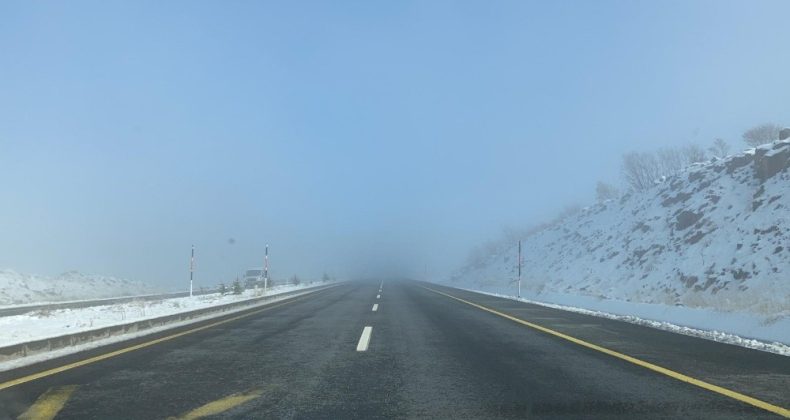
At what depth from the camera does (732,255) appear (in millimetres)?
27094

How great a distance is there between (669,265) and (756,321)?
884 inches

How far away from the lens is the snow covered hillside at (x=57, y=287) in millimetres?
37469

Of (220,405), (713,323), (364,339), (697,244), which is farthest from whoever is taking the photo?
(697,244)

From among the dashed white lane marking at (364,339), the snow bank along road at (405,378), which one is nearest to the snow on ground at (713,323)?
the snow bank along road at (405,378)

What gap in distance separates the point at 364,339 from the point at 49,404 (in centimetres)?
610

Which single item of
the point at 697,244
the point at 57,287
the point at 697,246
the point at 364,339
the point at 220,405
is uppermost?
the point at 697,244

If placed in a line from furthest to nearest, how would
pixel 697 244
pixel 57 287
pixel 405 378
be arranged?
pixel 57 287 < pixel 697 244 < pixel 405 378

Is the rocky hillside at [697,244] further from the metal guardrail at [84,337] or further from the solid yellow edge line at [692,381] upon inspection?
the metal guardrail at [84,337]

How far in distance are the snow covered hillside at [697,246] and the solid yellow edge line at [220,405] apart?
1071cm

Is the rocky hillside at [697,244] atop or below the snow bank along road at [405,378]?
atop

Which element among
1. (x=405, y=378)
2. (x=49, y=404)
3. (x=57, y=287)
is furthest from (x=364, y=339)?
(x=57, y=287)

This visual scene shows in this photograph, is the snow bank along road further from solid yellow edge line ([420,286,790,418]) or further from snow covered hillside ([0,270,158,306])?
snow covered hillside ([0,270,158,306])

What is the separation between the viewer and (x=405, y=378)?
22.4 feet

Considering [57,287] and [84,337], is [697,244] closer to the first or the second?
[84,337]
